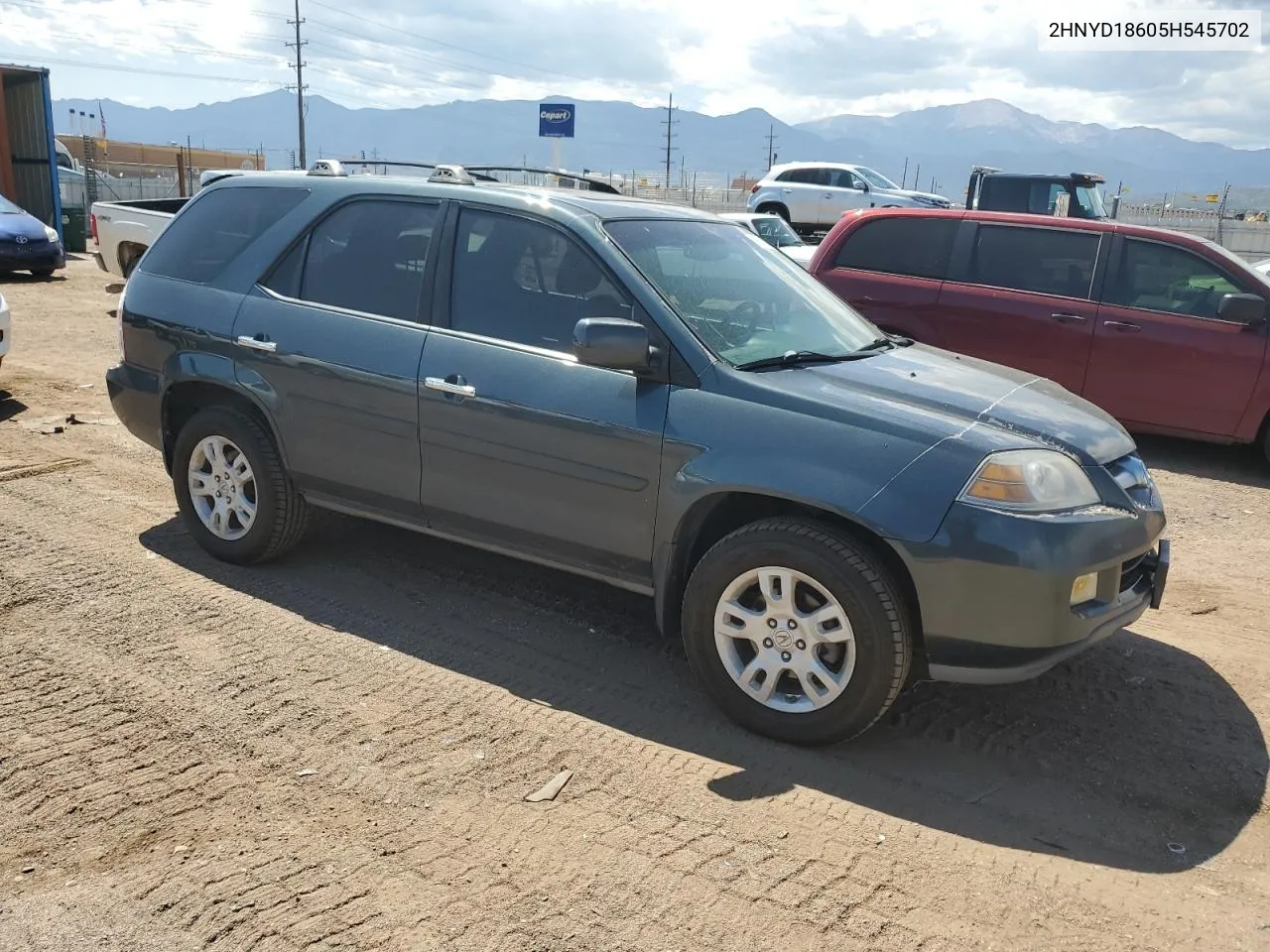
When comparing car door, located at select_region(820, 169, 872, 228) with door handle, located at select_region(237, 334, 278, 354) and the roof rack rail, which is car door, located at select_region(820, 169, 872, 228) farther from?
door handle, located at select_region(237, 334, 278, 354)

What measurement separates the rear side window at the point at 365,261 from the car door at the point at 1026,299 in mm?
5157

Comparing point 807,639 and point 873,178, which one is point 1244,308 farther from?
point 873,178

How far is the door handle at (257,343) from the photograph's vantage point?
14.9ft

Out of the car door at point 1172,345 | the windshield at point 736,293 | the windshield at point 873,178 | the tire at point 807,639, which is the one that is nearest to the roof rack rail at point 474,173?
the windshield at point 736,293

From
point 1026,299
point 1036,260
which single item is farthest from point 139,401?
point 1036,260

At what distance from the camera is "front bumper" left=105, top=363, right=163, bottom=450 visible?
4.99 meters

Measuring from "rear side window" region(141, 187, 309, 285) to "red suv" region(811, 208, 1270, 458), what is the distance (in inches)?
201

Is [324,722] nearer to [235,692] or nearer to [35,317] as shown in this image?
[235,692]

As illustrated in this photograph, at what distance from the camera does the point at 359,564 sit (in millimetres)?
5043

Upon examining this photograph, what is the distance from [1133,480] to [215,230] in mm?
4210

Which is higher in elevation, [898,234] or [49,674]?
[898,234]

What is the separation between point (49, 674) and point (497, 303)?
2.17 m

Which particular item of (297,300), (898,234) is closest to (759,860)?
(297,300)

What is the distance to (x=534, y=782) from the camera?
324cm
